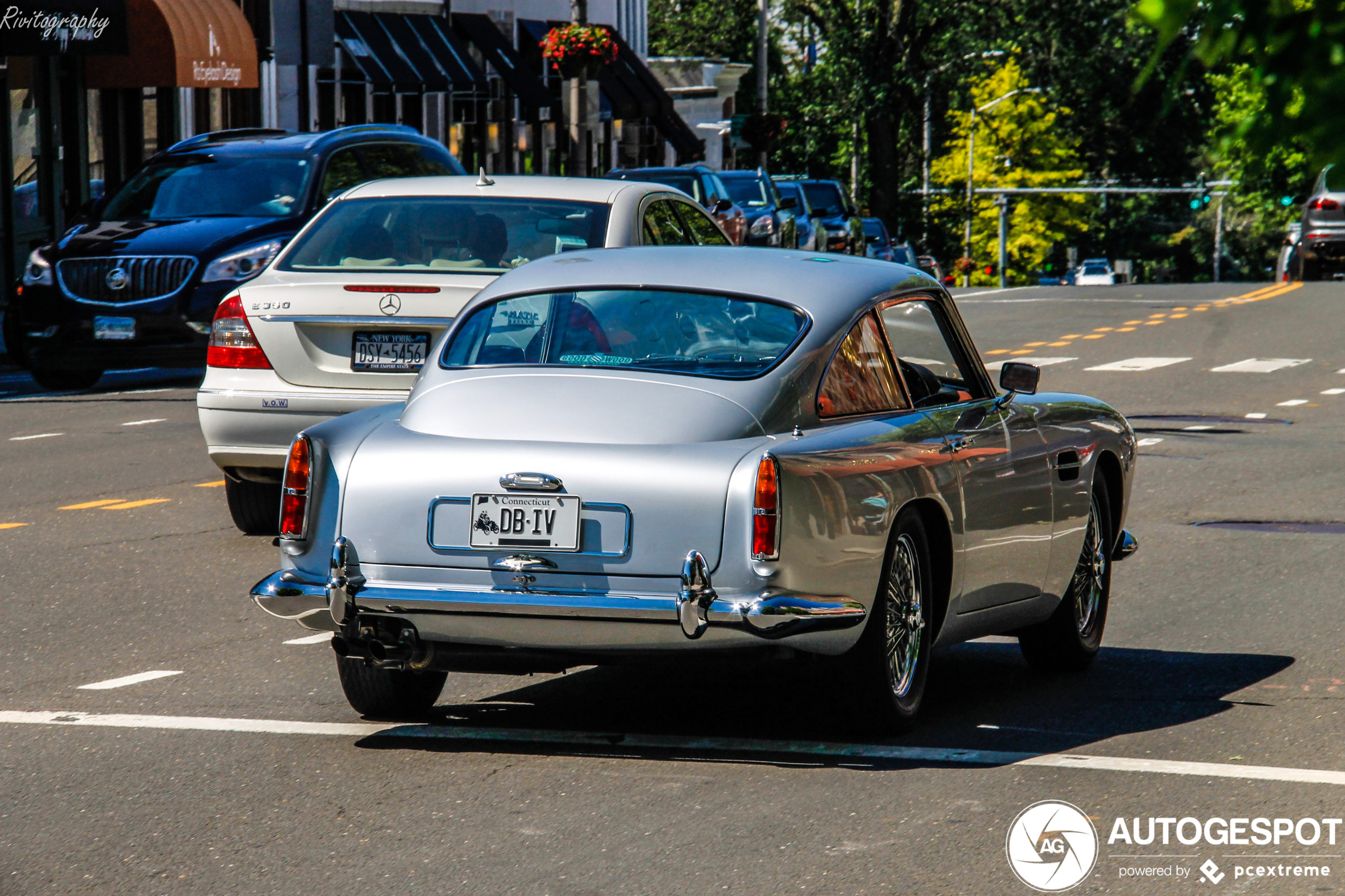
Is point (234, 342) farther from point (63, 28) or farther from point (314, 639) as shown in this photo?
point (63, 28)

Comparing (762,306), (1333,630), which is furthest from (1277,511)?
(762,306)

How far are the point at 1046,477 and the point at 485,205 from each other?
4043 mm

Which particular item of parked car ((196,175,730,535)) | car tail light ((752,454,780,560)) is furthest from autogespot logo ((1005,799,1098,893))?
parked car ((196,175,730,535))

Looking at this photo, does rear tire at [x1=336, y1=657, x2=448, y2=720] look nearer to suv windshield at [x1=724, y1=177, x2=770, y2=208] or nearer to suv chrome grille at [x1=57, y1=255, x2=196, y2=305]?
suv chrome grille at [x1=57, y1=255, x2=196, y2=305]

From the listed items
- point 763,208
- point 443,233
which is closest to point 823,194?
point 763,208

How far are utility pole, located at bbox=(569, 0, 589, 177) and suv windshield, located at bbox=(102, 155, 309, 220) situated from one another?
1070 centimetres

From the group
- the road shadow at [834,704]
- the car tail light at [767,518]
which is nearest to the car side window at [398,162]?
the road shadow at [834,704]

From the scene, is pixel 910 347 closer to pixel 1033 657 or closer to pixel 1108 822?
pixel 1033 657

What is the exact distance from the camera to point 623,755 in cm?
603

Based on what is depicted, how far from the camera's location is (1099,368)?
21.4 meters

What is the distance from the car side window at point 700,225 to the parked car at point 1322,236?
31.6 metres

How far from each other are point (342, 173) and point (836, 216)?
26.5 meters

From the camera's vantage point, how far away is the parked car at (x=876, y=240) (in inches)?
1800

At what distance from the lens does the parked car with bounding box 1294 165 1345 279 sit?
136ft
